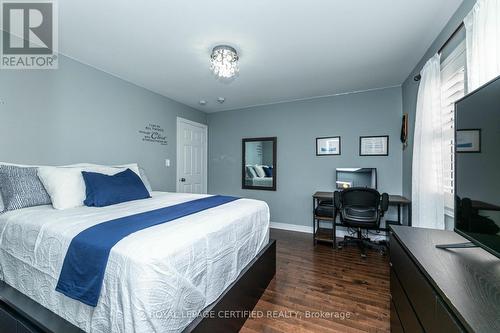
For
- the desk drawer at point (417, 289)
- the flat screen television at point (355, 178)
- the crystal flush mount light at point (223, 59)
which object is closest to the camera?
the desk drawer at point (417, 289)

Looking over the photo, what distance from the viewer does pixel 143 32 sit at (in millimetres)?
2025

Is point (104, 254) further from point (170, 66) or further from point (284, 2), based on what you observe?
point (170, 66)

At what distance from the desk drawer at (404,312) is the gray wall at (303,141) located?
8.28 ft

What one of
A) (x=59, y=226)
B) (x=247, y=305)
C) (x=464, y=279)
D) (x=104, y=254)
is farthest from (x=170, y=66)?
(x=464, y=279)

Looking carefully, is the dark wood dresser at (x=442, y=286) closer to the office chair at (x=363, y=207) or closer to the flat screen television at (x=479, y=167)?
the flat screen television at (x=479, y=167)

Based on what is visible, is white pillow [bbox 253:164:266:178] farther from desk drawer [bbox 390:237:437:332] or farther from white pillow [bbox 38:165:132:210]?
desk drawer [bbox 390:237:437:332]

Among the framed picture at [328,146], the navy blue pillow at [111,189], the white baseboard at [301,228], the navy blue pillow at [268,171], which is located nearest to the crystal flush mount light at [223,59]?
the navy blue pillow at [111,189]

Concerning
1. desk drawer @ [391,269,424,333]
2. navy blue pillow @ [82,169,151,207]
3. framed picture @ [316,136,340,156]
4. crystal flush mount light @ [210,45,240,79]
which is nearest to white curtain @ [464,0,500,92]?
desk drawer @ [391,269,424,333]

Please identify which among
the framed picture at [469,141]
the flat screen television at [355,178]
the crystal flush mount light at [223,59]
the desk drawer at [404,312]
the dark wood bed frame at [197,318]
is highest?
the crystal flush mount light at [223,59]

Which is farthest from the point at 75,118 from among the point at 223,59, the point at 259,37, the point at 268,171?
the point at 268,171

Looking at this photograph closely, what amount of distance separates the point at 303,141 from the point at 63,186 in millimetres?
3509

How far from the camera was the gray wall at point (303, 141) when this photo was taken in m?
3.46

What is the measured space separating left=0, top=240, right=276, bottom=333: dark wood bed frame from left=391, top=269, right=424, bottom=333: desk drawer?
1012 mm

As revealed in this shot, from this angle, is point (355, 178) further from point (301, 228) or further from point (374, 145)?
point (301, 228)
